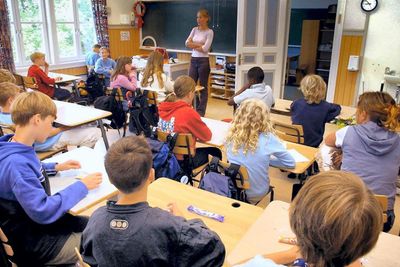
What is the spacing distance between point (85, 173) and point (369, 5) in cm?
493

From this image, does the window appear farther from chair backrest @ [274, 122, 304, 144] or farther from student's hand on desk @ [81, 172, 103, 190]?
student's hand on desk @ [81, 172, 103, 190]

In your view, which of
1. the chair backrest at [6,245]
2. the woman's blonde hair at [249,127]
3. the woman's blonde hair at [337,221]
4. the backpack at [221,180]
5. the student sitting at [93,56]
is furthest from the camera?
the student sitting at [93,56]

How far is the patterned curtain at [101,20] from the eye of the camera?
727 centimetres

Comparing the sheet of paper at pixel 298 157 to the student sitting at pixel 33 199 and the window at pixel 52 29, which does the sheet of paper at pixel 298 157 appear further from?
the window at pixel 52 29

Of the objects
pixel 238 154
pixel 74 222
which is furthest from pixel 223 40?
pixel 74 222

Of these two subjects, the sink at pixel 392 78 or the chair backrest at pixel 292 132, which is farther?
the sink at pixel 392 78

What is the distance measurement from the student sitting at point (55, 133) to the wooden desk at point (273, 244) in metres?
1.32

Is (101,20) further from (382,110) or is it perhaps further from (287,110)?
(382,110)

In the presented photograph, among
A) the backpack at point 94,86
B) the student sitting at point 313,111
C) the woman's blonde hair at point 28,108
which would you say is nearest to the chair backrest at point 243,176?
the woman's blonde hair at point 28,108

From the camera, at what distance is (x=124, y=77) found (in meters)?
4.73

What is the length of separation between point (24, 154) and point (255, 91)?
257 cm

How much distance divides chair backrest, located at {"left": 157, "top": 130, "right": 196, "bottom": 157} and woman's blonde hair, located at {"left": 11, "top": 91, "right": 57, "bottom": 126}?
3.49 ft

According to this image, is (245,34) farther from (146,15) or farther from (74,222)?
(74,222)

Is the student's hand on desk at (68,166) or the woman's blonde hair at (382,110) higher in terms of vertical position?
the woman's blonde hair at (382,110)
